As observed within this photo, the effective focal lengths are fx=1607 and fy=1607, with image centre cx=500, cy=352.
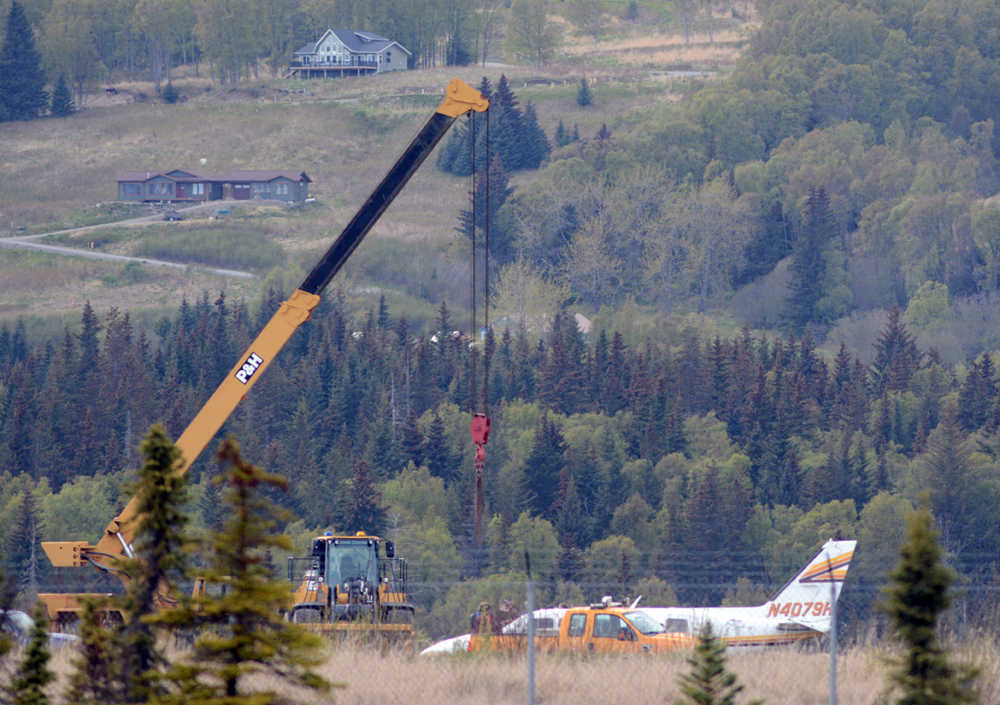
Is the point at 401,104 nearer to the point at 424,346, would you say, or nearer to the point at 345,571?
the point at 424,346

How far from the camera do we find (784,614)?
1149 inches

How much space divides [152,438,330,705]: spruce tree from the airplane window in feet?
52.1

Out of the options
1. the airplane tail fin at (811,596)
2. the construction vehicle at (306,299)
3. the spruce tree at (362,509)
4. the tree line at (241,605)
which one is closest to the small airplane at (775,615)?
the airplane tail fin at (811,596)

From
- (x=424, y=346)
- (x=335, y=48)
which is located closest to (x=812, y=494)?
(x=424, y=346)

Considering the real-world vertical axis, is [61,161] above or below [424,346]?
above

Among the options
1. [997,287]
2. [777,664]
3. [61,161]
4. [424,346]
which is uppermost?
[61,161]

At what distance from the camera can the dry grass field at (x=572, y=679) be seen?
16.6 metres

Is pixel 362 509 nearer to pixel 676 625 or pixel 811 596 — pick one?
pixel 811 596

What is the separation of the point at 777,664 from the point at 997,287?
119m

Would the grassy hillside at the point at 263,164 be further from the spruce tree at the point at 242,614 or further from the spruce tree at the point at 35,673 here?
the spruce tree at the point at 242,614

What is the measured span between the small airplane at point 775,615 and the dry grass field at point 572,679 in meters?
4.99

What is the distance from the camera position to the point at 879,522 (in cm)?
7112

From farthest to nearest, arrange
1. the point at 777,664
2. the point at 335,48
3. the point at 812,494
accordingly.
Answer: the point at 335,48 → the point at 812,494 → the point at 777,664

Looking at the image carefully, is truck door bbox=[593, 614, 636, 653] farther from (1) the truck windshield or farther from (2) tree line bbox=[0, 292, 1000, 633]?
(2) tree line bbox=[0, 292, 1000, 633]
